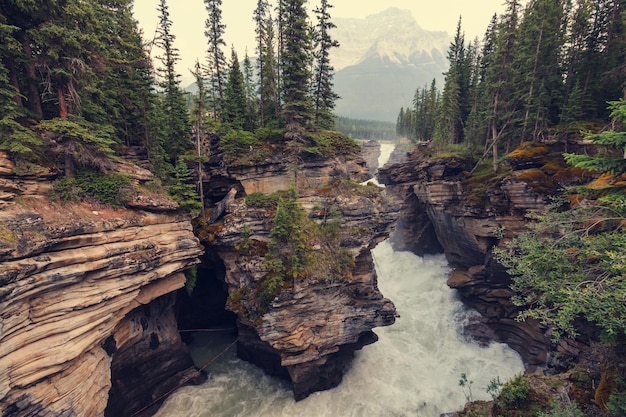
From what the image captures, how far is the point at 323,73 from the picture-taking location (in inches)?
1126

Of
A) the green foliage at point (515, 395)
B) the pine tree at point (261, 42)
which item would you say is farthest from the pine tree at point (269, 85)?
the green foliage at point (515, 395)

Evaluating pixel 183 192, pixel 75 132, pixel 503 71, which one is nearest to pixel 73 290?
pixel 75 132

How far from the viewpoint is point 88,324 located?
14023mm

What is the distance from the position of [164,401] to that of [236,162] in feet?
64.7

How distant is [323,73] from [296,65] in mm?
5377

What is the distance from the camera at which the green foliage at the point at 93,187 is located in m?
15.0

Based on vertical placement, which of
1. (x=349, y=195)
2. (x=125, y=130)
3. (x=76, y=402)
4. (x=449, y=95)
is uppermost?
(x=449, y=95)

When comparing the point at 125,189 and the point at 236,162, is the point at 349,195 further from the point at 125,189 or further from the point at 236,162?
the point at 125,189

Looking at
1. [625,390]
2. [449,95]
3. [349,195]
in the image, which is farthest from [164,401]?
[449,95]

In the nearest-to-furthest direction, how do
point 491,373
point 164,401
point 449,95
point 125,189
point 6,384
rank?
point 6,384 < point 125,189 < point 164,401 < point 491,373 < point 449,95

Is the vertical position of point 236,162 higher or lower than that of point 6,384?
higher

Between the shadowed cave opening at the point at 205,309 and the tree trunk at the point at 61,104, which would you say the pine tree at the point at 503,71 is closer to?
the shadowed cave opening at the point at 205,309

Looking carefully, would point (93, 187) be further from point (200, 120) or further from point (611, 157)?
point (611, 157)

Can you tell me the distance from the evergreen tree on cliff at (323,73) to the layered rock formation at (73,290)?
1846 cm
